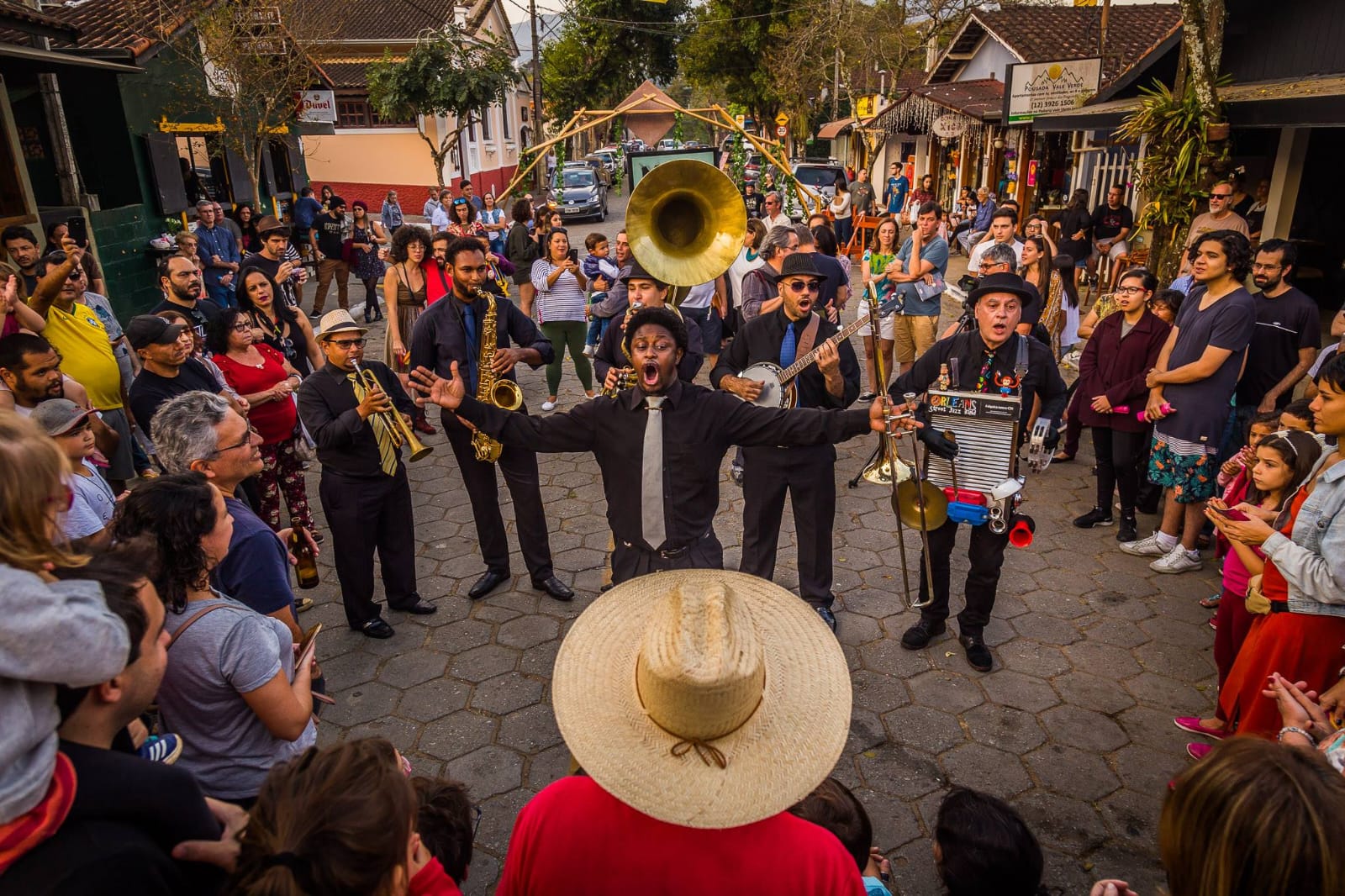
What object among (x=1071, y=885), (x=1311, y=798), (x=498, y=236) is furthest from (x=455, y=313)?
(x=498, y=236)

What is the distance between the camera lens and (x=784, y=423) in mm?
3973

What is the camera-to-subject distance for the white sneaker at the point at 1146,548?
19.8 ft

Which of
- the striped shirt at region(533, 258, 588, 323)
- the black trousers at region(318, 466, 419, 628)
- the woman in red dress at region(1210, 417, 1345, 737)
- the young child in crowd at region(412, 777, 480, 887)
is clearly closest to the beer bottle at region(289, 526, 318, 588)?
the black trousers at region(318, 466, 419, 628)

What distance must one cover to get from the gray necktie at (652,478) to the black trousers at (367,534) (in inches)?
78.3

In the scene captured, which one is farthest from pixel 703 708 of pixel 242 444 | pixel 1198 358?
pixel 1198 358

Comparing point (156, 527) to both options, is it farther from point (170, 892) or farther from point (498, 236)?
point (498, 236)

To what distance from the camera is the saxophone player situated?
18.3ft

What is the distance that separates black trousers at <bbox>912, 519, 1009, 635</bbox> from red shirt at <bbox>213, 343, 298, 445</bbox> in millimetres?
4380

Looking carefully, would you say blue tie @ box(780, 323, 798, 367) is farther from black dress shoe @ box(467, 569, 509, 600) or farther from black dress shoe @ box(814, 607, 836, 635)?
black dress shoe @ box(467, 569, 509, 600)

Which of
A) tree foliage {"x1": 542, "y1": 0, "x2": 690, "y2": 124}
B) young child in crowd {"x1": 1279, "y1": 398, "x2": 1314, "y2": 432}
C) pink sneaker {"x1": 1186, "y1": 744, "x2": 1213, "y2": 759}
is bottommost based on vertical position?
pink sneaker {"x1": 1186, "y1": 744, "x2": 1213, "y2": 759}

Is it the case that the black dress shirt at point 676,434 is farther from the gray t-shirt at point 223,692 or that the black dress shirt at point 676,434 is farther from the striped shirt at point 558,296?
the striped shirt at point 558,296

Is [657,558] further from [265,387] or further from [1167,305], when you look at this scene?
[1167,305]

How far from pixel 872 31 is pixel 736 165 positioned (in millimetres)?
26389

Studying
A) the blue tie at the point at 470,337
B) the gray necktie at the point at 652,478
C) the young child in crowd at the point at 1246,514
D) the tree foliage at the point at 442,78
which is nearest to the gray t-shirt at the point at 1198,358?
the young child in crowd at the point at 1246,514
